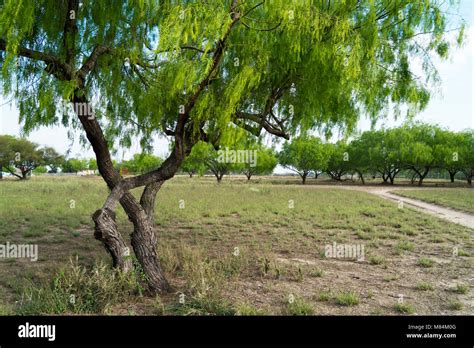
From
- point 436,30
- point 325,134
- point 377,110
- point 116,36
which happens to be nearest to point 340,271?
point 325,134

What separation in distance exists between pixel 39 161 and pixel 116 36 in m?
35.0

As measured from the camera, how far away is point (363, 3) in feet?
15.1

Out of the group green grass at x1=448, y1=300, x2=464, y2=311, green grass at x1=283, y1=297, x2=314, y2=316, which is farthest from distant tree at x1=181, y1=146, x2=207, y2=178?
green grass at x1=448, y1=300, x2=464, y2=311

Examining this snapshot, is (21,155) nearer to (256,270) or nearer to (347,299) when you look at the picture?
(256,270)

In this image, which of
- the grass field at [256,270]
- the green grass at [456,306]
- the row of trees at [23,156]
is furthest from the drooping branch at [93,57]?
the row of trees at [23,156]

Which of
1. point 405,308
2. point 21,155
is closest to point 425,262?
point 405,308

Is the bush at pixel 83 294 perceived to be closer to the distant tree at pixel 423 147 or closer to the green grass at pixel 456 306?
the green grass at pixel 456 306

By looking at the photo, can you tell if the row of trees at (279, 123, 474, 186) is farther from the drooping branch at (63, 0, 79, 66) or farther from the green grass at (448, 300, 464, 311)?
the drooping branch at (63, 0, 79, 66)

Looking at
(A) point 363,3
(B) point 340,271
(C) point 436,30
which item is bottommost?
(B) point 340,271

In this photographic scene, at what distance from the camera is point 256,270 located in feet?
20.3

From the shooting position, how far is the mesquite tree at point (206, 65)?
158 inches

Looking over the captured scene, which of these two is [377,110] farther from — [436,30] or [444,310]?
[444,310]

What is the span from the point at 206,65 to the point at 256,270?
394cm

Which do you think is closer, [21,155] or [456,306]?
[456,306]
